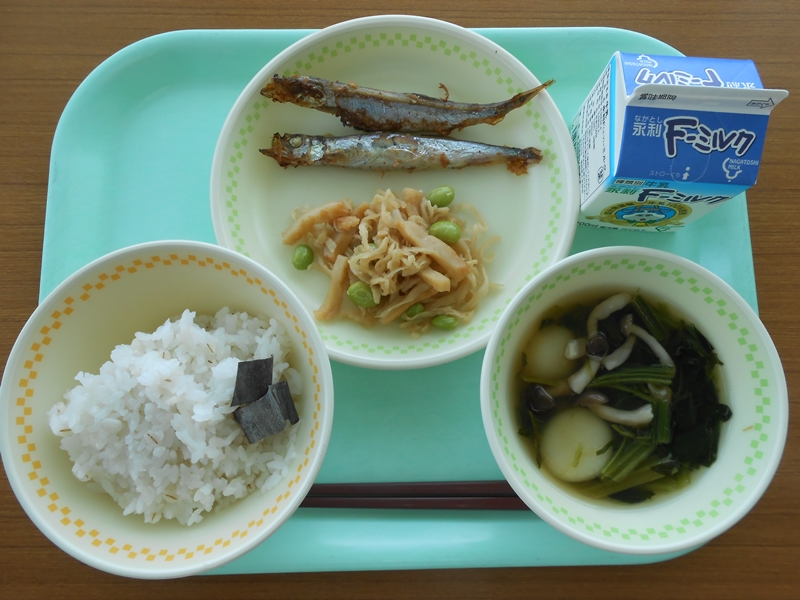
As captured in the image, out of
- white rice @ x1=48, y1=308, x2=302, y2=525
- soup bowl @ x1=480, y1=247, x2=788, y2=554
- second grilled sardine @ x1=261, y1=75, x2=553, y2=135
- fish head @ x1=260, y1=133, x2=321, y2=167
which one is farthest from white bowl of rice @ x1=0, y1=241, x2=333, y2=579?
second grilled sardine @ x1=261, y1=75, x2=553, y2=135

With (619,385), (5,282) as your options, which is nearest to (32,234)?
(5,282)

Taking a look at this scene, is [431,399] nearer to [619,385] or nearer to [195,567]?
[619,385]

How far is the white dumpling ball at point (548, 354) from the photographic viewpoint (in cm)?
133

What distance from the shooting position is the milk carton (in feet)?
3.77

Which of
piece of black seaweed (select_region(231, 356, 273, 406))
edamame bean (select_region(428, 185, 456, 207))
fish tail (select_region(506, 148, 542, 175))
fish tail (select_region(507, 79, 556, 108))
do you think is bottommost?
piece of black seaweed (select_region(231, 356, 273, 406))

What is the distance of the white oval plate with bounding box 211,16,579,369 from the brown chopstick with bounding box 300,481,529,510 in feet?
1.21

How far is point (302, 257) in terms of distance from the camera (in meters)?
1.54

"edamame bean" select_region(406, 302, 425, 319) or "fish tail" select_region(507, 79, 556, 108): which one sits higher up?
"fish tail" select_region(507, 79, 556, 108)

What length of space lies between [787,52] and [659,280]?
115 centimetres

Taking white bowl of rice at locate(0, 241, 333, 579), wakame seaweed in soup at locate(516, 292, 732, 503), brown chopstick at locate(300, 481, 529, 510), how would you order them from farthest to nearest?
brown chopstick at locate(300, 481, 529, 510) → wakame seaweed in soup at locate(516, 292, 732, 503) → white bowl of rice at locate(0, 241, 333, 579)

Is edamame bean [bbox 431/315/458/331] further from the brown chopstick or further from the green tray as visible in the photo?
the brown chopstick

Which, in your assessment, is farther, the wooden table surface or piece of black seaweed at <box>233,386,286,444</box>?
the wooden table surface

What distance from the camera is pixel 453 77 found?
164cm

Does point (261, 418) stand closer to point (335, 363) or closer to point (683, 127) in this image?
point (335, 363)
